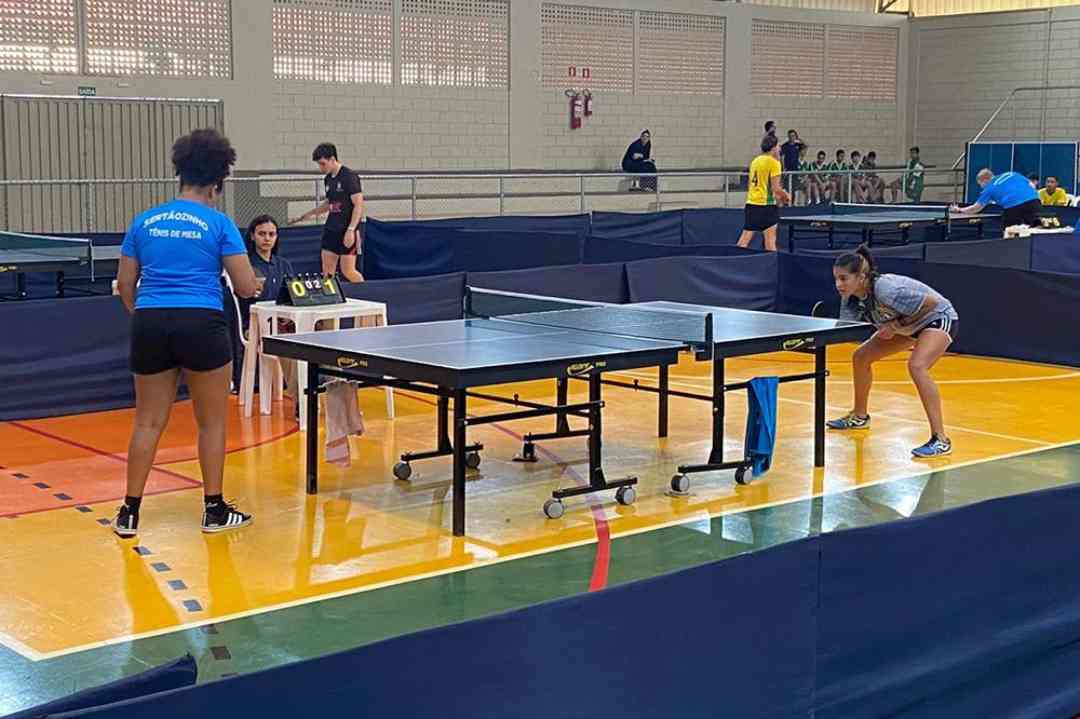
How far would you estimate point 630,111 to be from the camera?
29469 millimetres

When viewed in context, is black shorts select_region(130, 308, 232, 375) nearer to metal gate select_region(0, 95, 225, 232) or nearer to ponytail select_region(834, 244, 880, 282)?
ponytail select_region(834, 244, 880, 282)

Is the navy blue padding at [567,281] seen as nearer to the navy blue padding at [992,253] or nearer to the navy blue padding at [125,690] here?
the navy blue padding at [992,253]

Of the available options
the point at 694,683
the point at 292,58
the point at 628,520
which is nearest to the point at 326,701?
the point at 694,683

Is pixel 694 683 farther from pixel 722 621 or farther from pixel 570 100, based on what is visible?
pixel 570 100

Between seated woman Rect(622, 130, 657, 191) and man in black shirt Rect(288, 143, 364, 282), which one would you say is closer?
man in black shirt Rect(288, 143, 364, 282)

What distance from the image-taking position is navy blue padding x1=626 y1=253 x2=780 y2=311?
14984 millimetres

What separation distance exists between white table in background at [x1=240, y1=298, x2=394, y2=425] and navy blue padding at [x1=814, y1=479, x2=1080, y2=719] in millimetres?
6226

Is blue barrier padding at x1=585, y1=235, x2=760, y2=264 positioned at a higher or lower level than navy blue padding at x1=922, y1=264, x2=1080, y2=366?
higher

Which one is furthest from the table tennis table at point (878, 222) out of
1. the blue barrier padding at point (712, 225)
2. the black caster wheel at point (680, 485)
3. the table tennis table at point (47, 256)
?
the black caster wheel at point (680, 485)

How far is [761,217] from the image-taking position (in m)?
18.6

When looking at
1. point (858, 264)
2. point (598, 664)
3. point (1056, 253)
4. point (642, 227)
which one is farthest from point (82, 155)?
point (598, 664)

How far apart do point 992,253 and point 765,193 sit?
284 cm

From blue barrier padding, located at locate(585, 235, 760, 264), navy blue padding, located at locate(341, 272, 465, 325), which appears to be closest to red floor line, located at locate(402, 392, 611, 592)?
navy blue padding, located at locate(341, 272, 465, 325)

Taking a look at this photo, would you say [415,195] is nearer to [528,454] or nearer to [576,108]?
[576,108]
